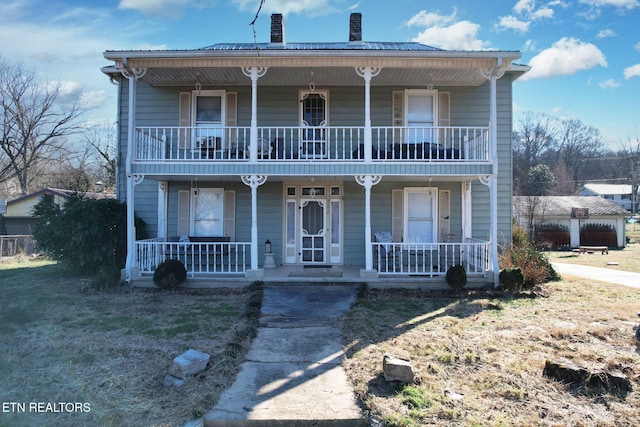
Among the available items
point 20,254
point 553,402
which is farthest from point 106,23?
point 20,254

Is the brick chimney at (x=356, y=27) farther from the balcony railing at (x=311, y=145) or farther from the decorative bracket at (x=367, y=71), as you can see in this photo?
the decorative bracket at (x=367, y=71)

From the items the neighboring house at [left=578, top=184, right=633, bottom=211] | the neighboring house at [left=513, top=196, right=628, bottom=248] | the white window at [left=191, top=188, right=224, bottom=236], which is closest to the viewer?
the white window at [left=191, top=188, right=224, bottom=236]

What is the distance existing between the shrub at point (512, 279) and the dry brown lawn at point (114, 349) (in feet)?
19.5

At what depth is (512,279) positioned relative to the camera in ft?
31.9

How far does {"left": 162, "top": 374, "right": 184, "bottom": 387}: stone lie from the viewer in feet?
15.8

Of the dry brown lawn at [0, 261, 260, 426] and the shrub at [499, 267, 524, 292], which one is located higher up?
the shrub at [499, 267, 524, 292]

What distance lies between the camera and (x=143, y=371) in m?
5.18

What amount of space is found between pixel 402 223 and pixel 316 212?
2.71 meters

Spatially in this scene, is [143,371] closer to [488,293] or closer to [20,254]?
[488,293]

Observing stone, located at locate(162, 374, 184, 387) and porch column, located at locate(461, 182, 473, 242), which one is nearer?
stone, located at locate(162, 374, 184, 387)

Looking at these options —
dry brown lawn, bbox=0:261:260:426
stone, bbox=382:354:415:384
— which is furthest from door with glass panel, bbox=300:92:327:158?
stone, bbox=382:354:415:384

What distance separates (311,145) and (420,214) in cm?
401

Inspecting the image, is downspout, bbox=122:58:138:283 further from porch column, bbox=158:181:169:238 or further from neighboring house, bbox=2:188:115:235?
neighboring house, bbox=2:188:115:235
